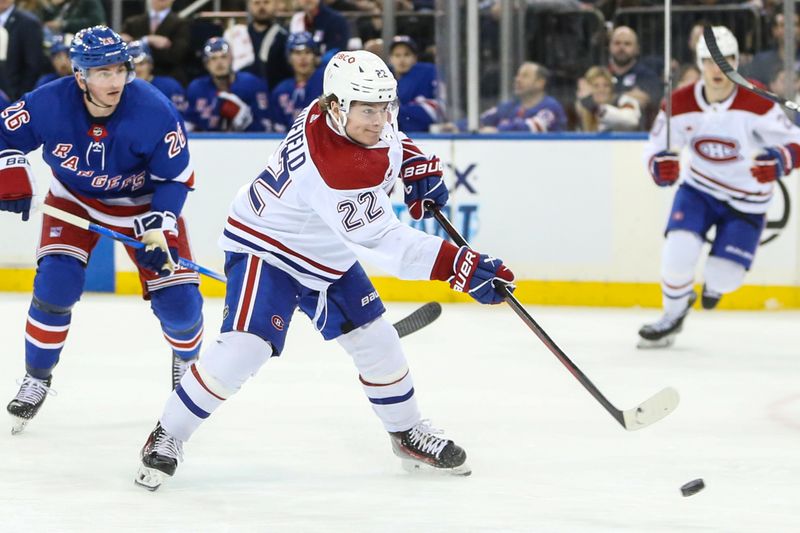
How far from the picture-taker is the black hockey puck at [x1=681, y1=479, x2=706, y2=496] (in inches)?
129

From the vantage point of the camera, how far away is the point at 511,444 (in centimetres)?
402

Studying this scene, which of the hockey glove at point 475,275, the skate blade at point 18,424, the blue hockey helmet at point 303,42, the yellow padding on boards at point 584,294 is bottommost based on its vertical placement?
the yellow padding on boards at point 584,294

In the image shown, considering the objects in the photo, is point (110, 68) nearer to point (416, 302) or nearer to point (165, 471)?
point (165, 471)

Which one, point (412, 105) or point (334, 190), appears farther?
point (412, 105)

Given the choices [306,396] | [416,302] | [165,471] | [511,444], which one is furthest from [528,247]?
[165,471]

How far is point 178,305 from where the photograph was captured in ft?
13.8

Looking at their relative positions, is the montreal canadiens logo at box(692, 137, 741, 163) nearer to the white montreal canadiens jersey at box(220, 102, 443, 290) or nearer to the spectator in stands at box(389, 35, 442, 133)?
the spectator in stands at box(389, 35, 442, 133)

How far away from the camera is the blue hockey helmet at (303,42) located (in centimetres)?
722

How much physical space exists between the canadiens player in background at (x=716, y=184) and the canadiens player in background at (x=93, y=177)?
2340 mm

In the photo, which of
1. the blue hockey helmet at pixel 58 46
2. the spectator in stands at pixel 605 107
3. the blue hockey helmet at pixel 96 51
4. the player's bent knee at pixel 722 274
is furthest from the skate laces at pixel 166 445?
the blue hockey helmet at pixel 58 46

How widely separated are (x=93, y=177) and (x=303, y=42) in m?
3.27

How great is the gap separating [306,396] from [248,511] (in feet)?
4.94

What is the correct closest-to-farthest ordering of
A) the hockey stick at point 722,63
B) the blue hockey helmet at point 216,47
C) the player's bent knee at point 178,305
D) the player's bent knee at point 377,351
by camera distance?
1. the player's bent knee at point 377,351
2. the player's bent knee at point 178,305
3. the hockey stick at point 722,63
4. the blue hockey helmet at point 216,47

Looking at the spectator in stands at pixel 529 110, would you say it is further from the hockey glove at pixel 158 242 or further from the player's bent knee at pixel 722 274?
the hockey glove at pixel 158 242
